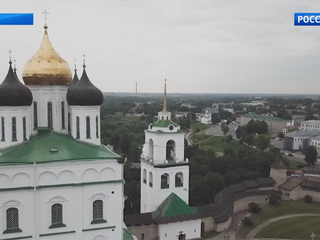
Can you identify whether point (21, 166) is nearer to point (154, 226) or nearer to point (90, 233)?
point (90, 233)

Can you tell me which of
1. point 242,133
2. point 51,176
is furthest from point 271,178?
point 242,133

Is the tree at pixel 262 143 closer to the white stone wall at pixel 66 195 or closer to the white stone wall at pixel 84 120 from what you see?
the white stone wall at pixel 84 120

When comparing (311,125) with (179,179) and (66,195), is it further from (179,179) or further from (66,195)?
(66,195)

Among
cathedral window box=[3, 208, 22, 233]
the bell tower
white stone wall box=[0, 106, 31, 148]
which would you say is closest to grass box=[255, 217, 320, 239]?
the bell tower

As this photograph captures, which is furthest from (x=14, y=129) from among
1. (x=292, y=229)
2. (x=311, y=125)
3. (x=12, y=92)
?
(x=311, y=125)

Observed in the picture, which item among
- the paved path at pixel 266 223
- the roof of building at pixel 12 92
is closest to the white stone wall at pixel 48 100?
the roof of building at pixel 12 92

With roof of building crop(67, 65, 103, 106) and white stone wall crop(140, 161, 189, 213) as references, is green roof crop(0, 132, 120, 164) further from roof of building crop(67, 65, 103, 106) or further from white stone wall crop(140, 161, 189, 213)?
white stone wall crop(140, 161, 189, 213)

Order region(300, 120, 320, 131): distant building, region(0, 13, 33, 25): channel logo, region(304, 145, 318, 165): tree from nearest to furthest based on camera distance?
region(0, 13, 33, 25): channel logo, region(304, 145, 318, 165): tree, region(300, 120, 320, 131): distant building
